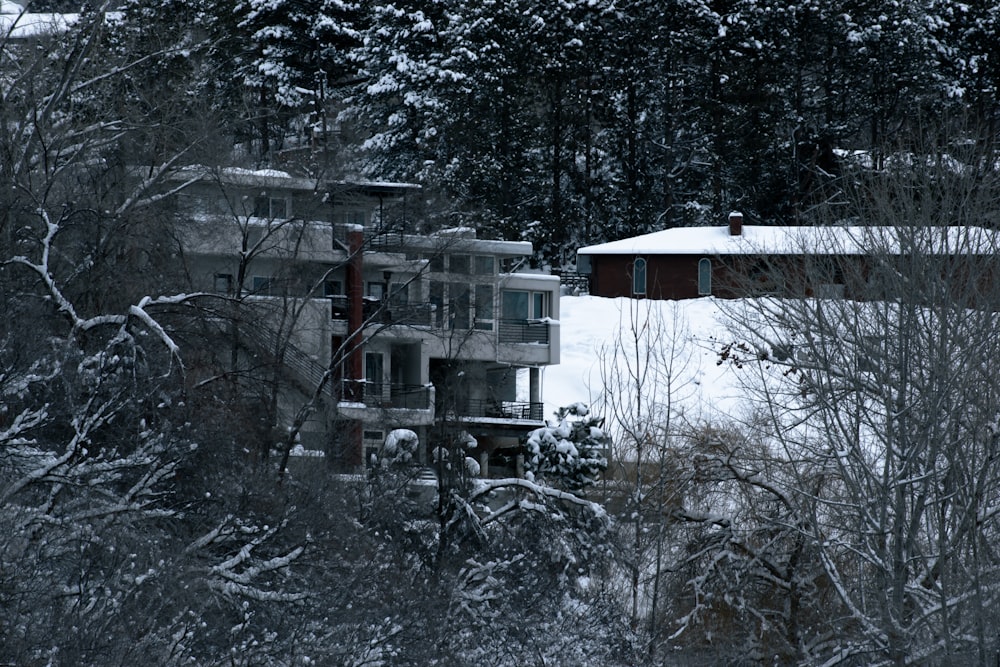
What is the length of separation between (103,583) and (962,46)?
53520 millimetres

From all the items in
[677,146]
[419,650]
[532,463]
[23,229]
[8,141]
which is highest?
[677,146]

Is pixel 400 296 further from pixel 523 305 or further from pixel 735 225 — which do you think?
pixel 735 225

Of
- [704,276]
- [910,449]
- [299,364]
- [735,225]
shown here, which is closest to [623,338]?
[704,276]

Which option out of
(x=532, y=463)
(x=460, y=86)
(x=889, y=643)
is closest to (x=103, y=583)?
(x=889, y=643)

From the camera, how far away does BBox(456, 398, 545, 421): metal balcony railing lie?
38000 mm

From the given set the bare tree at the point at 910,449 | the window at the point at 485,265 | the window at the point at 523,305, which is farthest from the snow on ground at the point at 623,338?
the bare tree at the point at 910,449

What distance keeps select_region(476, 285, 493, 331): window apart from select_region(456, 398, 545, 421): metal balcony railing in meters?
2.06

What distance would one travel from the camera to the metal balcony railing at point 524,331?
1534 inches

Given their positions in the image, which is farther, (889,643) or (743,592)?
(743,592)

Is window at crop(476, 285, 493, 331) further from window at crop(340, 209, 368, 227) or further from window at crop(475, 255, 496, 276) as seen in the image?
window at crop(340, 209, 368, 227)

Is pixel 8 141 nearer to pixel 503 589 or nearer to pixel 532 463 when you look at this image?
pixel 503 589

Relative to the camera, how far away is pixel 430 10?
191 feet

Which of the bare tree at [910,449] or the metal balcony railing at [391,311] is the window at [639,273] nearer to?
the metal balcony railing at [391,311]

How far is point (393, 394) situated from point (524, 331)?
5524 millimetres
